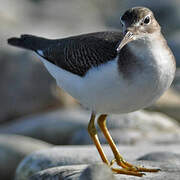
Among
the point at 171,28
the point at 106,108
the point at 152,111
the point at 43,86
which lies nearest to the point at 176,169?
the point at 106,108

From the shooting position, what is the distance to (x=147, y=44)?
670cm

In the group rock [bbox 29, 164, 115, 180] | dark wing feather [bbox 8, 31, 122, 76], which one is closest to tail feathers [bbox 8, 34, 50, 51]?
dark wing feather [bbox 8, 31, 122, 76]

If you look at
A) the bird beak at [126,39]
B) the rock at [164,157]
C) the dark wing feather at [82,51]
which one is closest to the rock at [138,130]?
the rock at [164,157]

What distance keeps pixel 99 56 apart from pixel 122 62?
0.51 m

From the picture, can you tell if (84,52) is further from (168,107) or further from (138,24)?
(168,107)

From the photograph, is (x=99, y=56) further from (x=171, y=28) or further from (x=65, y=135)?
(x=171, y=28)

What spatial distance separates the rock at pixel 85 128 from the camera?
10.9 meters

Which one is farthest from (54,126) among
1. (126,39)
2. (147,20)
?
(126,39)

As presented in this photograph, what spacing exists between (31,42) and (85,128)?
3040mm

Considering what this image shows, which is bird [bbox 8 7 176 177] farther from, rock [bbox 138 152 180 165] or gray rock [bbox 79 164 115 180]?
gray rock [bbox 79 164 115 180]

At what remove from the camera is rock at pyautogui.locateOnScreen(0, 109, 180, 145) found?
429 inches

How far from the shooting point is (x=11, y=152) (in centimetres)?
1045

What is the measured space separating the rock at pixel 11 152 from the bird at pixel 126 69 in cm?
332

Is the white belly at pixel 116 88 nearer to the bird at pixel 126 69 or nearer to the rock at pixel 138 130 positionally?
the bird at pixel 126 69
